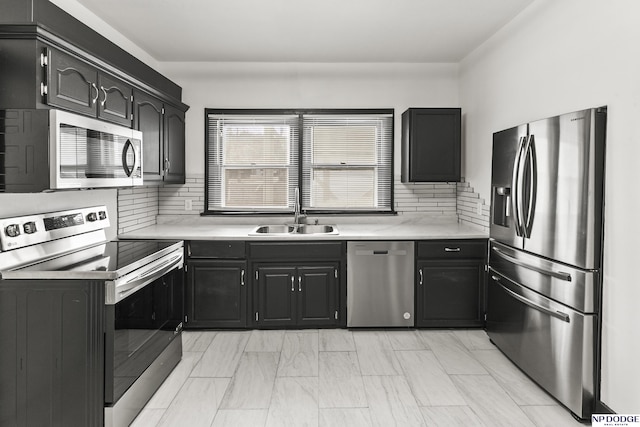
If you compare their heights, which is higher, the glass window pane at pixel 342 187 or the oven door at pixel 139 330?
the glass window pane at pixel 342 187

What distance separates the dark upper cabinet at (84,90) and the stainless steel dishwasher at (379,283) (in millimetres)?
2098

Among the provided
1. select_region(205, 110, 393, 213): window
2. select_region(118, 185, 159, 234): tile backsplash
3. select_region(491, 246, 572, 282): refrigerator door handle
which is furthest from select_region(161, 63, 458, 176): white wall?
select_region(491, 246, 572, 282): refrigerator door handle

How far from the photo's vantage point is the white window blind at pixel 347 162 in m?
4.93

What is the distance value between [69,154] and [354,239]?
2.35 meters

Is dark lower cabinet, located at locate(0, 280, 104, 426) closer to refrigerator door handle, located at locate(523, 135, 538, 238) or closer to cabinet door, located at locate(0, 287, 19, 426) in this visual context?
cabinet door, located at locate(0, 287, 19, 426)

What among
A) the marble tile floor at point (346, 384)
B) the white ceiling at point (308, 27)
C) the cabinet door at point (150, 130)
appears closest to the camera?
the marble tile floor at point (346, 384)

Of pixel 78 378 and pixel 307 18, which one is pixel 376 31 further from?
pixel 78 378

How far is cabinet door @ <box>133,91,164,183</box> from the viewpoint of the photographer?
3.52 meters

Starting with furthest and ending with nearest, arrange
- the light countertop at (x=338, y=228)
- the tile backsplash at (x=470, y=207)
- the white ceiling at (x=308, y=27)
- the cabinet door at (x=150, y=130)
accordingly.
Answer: the tile backsplash at (x=470, y=207)
the light countertop at (x=338, y=228)
the cabinet door at (x=150, y=130)
the white ceiling at (x=308, y=27)

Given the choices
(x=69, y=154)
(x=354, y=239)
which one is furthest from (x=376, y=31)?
(x=69, y=154)

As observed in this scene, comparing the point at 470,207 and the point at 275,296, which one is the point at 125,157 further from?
the point at 470,207

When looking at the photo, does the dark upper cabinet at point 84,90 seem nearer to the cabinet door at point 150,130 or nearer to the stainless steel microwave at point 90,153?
the stainless steel microwave at point 90,153

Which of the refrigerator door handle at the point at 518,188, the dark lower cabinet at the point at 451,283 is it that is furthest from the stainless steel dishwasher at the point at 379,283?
the refrigerator door handle at the point at 518,188
